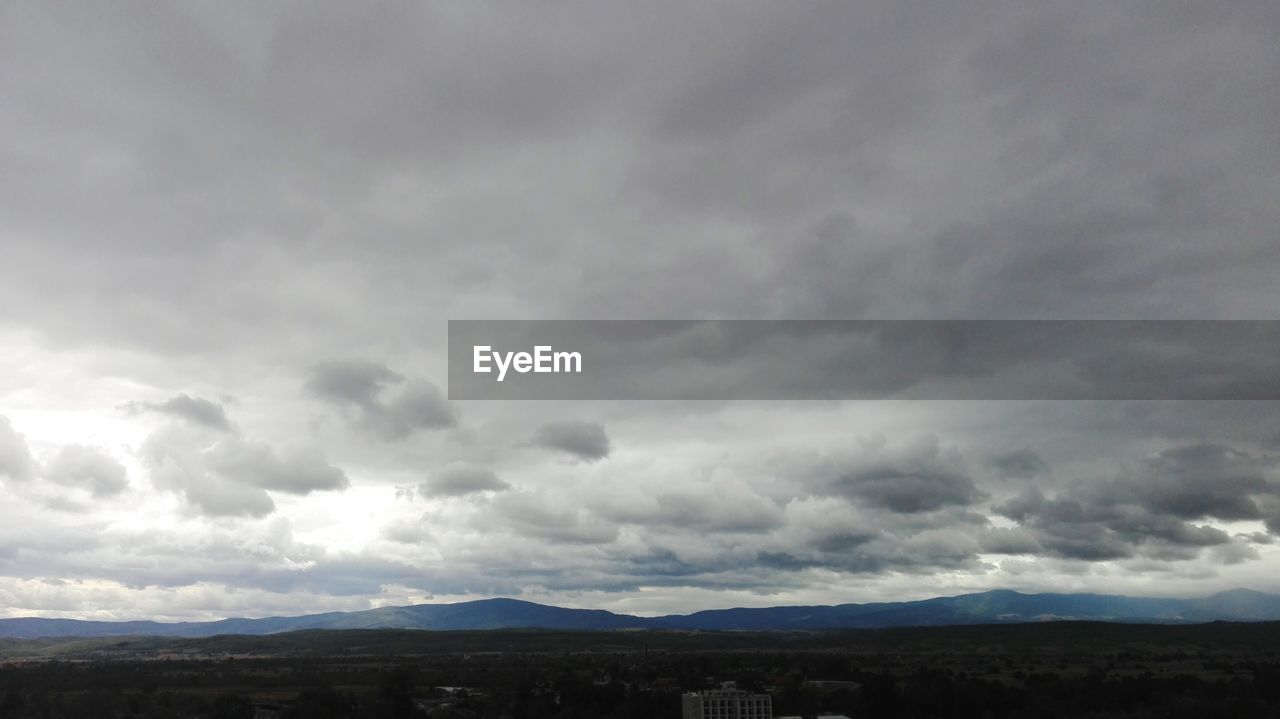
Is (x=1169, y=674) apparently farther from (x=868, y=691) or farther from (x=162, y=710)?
(x=162, y=710)

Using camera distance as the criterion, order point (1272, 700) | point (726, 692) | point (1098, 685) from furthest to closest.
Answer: point (1098, 685), point (726, 692), point (1272, 700)

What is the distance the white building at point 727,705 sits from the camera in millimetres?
144250

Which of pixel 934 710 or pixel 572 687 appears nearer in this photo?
pixel 934 710

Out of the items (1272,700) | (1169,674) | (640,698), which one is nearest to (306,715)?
(640,698)

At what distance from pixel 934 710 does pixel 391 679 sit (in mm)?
97183

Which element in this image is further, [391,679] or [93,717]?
[391,679]

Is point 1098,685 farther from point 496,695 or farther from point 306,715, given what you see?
point 306,715

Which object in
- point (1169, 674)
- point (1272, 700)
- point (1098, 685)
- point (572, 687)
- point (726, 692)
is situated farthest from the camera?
point (1169, 674)

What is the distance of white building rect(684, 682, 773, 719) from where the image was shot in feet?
473

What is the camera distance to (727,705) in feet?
480

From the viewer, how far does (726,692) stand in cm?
15075

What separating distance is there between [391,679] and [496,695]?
781 inches

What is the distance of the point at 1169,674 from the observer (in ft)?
641

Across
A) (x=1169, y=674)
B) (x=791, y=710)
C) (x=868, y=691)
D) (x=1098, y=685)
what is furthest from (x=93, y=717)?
(x=1169, y=674)
